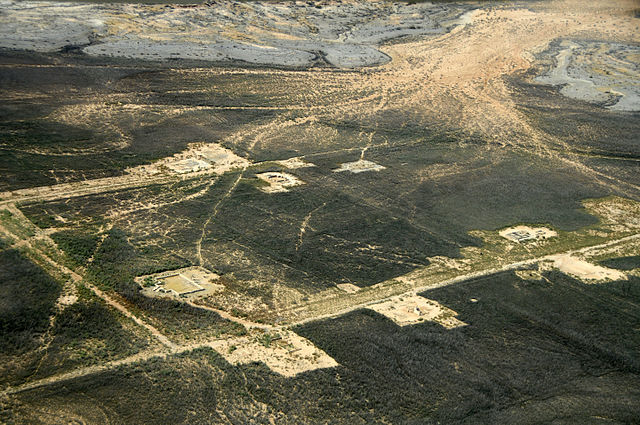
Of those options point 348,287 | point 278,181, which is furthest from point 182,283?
point 278,181

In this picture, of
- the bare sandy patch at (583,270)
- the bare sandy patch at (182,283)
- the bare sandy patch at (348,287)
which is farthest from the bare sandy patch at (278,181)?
the bare sandy patch at (583,270)

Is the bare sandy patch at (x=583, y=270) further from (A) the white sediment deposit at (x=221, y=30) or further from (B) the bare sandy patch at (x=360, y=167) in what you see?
(A) the white sediment deposit at (x=221, y=30)

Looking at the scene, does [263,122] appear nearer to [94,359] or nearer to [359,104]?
[359,104]

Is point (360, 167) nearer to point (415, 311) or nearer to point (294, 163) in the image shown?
point (294, 163)

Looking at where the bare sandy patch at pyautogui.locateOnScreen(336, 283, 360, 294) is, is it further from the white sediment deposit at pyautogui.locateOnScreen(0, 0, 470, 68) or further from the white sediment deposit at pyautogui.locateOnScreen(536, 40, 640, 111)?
the white sediment deposit at pyautogui.locateOnScreen(536, 40, 640, 111)

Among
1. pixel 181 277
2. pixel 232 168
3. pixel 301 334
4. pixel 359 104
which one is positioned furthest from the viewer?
pixel 359 104

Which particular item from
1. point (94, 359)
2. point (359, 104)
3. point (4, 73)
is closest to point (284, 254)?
point (94, 359)
